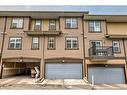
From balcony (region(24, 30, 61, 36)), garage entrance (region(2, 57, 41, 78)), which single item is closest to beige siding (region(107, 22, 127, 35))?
balcony (region(24, 30, 61, 36))

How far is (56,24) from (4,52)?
721 centimetres

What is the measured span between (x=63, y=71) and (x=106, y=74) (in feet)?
16.5

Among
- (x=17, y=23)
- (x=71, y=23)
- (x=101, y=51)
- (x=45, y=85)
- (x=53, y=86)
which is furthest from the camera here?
(x=71, y=23)

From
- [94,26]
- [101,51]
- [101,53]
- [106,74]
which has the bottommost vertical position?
[106,74]

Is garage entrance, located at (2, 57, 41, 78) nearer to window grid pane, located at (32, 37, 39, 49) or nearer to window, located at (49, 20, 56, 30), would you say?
window grid pane, located at (32, 37, 39, 49)

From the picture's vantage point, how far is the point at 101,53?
15352mm

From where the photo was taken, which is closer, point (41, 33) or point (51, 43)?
point (41, 33)

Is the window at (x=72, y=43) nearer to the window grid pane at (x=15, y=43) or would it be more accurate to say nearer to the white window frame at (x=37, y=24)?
the white window frame at (x=37, y=24)

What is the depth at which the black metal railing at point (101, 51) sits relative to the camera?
14594 mm

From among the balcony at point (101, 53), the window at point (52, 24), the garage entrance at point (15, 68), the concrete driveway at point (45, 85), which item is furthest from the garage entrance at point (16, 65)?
the balcony at point (101, 53)

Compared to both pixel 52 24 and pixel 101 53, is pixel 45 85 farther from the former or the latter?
pixel 52 24

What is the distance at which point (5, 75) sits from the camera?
1686 cm

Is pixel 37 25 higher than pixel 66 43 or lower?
higher

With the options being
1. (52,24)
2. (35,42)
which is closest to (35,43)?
(35,42)
